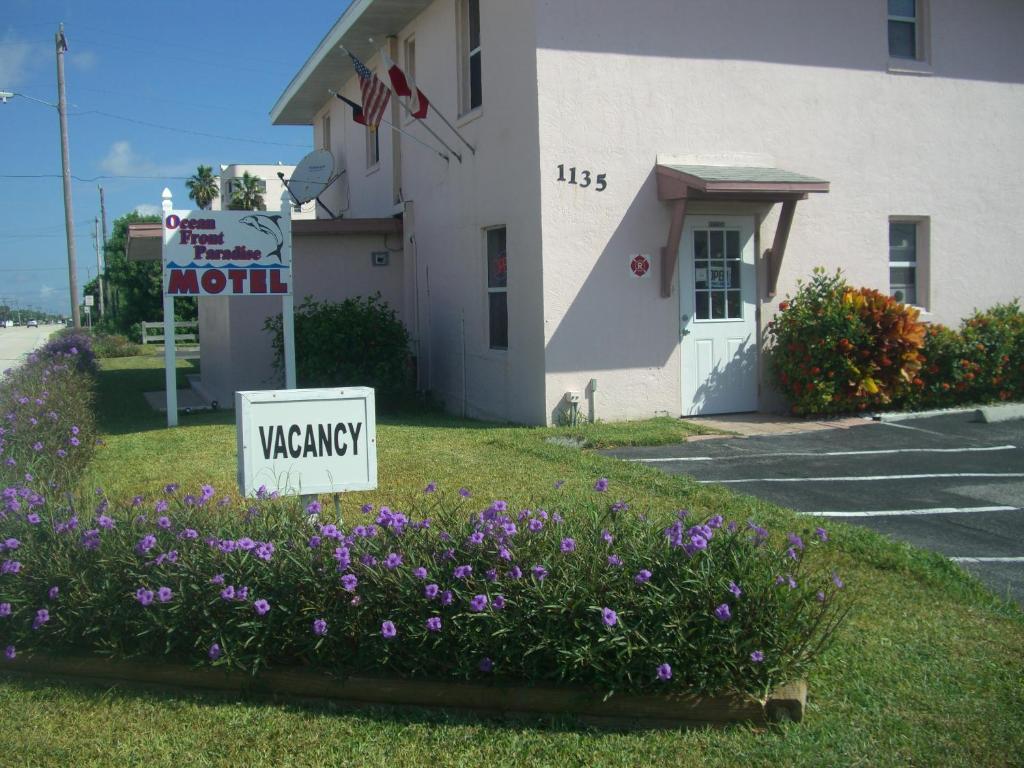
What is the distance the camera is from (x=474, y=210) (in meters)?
12.8

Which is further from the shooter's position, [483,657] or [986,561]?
[986,561]

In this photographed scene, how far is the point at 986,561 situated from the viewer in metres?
6.11

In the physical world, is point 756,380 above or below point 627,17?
below

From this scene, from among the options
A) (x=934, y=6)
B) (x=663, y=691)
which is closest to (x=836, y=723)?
(x=663, y=691)

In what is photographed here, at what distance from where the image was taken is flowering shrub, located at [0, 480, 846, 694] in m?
4.13

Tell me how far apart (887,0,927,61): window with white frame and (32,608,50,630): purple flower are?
1232 centimetres

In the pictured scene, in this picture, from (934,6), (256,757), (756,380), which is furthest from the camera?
(934,6)

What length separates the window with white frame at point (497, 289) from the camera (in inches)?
481

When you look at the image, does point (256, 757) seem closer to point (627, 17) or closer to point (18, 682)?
point (18, 682)

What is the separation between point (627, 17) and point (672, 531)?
821 centimetres

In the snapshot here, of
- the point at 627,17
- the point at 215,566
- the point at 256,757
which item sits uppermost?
the point at 627,17

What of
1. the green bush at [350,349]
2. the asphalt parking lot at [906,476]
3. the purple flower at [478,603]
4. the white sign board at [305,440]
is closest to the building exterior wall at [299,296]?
A: the green bush at [350,349]

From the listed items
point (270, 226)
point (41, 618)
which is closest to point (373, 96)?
point (270, 226)

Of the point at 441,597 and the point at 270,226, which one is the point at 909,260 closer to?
the point at 270,226
